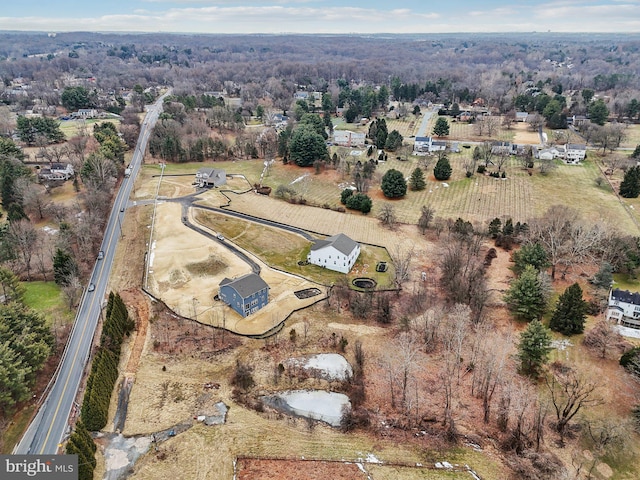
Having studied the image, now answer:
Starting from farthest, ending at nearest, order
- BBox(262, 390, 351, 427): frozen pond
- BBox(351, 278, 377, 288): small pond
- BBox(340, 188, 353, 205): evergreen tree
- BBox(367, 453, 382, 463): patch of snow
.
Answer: BBox(340, 188, 353, 205): evergreen tree, BBox(351, 278, 377, 288): small pond, BBox(262, 390, 351, 427): frozen pond, BBox(367, 453, 382, 463): patch of snow

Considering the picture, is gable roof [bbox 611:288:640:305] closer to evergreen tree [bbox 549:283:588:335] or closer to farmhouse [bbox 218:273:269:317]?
evergreen tree [bbox 549:283:588:335]

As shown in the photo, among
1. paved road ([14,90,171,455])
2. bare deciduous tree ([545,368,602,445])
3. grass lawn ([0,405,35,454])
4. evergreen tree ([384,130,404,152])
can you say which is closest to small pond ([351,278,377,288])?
bare deciduous tree ([545,368,602,445])

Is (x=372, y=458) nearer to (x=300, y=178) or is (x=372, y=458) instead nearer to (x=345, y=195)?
(x=345, y=195)

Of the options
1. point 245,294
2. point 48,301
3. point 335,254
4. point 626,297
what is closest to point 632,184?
point 626,297

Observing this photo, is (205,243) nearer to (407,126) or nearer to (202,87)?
(407,126)

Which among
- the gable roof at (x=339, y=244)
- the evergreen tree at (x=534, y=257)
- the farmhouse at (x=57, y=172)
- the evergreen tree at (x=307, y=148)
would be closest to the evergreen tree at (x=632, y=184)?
the evergreen tree at (x=534, y=257)

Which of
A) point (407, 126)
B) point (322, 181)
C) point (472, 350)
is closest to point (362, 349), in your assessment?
point (472, 350)

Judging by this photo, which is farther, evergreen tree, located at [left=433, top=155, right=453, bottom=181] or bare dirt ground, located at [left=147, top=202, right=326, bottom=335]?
evergreen tree, located at [left=433, top=155, right=453, bottom=181]
